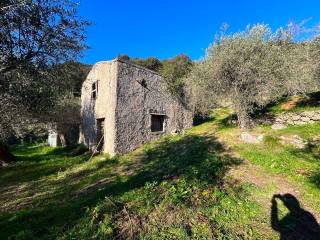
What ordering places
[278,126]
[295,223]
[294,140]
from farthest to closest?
[278,126], [294,140], [295,223]

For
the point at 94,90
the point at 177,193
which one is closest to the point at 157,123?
the point at 94,90

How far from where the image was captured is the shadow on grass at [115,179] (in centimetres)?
756

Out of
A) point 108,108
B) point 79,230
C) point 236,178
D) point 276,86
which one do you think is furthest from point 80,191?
point 276,86

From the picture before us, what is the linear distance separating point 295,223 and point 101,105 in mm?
13912

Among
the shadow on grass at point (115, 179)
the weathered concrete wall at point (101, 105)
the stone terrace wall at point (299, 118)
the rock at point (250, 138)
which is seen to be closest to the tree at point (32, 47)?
the shadow on grass at point (115, 179)

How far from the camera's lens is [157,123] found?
1934 centimetres

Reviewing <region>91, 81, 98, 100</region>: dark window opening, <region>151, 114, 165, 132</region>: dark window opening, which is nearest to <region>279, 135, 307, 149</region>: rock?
<region>151, 114, 165, 132</region>: dark window opening

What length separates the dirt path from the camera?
26.1 ft

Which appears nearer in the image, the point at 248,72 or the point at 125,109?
the point at 248,72

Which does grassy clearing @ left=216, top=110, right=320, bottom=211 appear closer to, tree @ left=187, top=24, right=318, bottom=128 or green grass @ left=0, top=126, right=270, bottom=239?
green grass @ left=0, top=126, right=270, bottom=239

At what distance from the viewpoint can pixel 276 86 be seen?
14484 millimetres

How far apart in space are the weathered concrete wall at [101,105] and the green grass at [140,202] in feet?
10.3

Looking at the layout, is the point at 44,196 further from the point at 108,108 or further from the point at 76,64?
the point at 108,108

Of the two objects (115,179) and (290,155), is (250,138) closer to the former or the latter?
(290,155)
